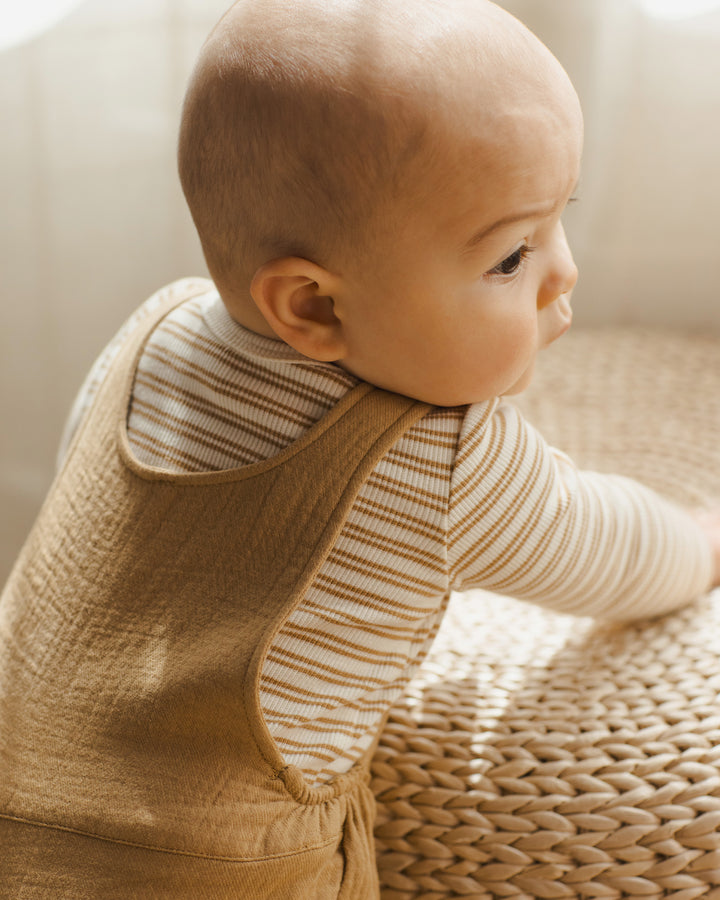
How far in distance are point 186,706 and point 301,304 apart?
25cm

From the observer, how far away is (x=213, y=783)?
0.60 meters

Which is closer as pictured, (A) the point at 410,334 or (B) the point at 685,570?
(A) the point at 410,334

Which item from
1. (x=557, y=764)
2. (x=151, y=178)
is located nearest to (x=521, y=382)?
(x=557, y=764)

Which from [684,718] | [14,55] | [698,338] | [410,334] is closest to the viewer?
[410,334]

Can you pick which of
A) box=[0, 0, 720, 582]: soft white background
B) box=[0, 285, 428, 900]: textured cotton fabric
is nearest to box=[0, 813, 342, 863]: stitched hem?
box=[0, 285, 428, 900]: textured cotton fabric

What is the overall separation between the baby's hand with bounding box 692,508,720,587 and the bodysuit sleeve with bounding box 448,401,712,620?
0.17 feet

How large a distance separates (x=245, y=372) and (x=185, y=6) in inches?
27.5

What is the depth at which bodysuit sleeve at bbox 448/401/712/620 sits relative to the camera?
0.62 metres

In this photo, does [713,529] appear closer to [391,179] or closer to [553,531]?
[553,531]

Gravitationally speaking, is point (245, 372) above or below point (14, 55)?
below

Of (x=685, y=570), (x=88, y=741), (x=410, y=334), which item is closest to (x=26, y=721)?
(x=88, y=741)

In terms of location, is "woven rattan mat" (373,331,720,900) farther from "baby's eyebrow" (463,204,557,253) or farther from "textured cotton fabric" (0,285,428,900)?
"baby's eyebrow" (463,204,557,253)

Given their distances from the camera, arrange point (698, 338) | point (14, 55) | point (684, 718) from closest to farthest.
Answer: point (684, 718), point (14, 55), point (698, 338)

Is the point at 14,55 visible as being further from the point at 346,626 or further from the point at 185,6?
the point at 346,626
